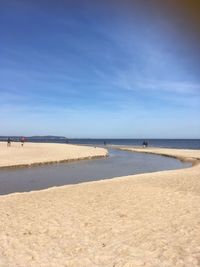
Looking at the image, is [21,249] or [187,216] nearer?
[21,249]

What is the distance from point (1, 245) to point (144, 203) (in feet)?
20.4

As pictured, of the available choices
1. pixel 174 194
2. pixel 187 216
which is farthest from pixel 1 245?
pixel 174 194

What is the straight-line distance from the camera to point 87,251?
26.0ft

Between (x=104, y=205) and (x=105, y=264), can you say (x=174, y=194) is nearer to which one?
(x=104, y=205)

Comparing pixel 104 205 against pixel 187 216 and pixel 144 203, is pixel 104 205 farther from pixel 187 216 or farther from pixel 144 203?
pixel 187 216

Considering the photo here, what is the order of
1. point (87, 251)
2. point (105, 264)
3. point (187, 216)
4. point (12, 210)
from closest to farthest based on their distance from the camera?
point (105, 264), point (87, 251), point (187, 216), point (12, 210)

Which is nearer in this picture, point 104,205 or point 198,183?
point 104,205

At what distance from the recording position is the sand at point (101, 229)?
24.5ft

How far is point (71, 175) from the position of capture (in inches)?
984

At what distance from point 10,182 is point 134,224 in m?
12.5

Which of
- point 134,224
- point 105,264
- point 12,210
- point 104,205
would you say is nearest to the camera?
point 105,264

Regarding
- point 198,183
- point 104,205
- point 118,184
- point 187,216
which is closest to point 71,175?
point 118,184

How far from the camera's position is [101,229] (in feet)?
31.4

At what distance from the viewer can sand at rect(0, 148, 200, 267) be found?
24.5ft
